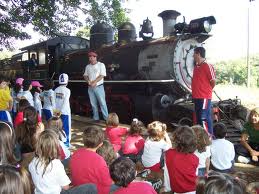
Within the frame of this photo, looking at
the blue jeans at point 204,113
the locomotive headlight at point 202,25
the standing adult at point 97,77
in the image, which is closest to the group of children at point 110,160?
the blue jeans at point 204,113

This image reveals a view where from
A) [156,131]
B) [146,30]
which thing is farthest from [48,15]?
[156,131]

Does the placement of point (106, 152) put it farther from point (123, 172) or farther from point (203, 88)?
point (203, 88)

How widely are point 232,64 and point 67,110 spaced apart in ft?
106

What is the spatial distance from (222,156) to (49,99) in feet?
13.7

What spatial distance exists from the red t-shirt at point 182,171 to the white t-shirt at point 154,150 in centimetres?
111

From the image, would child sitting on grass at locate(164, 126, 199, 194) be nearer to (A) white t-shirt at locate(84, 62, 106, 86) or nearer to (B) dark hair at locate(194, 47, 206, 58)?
(B) dark hair at locate(194, 47, 206, 58)

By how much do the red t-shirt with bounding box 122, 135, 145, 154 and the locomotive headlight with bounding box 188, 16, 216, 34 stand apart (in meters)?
4.29

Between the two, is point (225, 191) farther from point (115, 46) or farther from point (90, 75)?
point (115, 46)

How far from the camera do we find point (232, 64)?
37000mm

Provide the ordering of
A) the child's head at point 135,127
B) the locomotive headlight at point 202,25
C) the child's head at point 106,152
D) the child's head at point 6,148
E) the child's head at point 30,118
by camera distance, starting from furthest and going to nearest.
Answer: the locomotive headlight at point 202,25 < the child's head at point 135,127 < the child's head at point 30,118 < the child's head at point 106,152 < the child's head at point 6,148

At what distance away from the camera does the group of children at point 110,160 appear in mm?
2881

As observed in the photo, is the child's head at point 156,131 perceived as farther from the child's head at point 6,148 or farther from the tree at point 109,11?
the tree at point 109,11

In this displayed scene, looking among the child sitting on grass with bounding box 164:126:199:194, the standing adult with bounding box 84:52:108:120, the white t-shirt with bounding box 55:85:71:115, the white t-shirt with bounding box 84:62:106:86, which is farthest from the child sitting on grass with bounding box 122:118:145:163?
the white t-shirt with bounding box 84:62:106:86

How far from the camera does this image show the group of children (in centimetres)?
288
